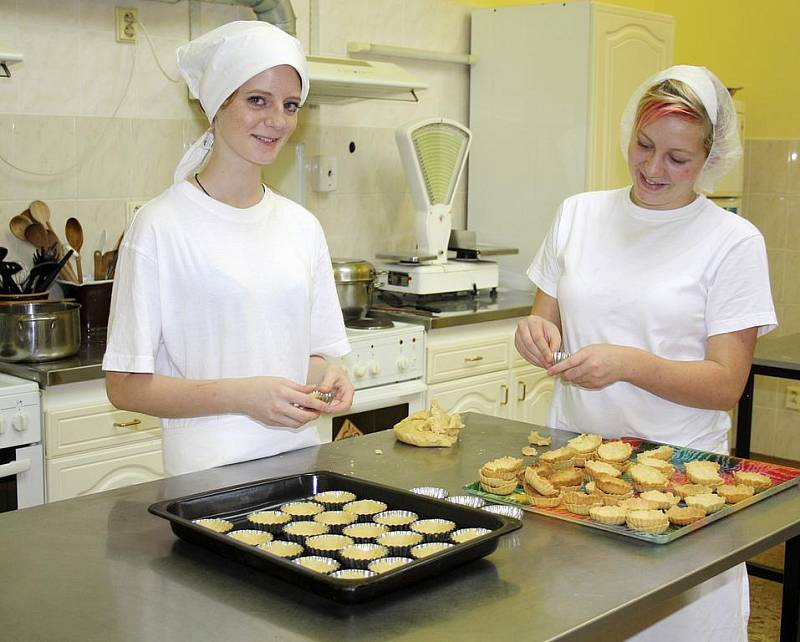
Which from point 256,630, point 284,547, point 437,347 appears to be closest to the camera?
point 256,630

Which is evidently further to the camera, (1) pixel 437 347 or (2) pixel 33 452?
(1) pixel 437 347

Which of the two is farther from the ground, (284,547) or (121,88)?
(121,88)

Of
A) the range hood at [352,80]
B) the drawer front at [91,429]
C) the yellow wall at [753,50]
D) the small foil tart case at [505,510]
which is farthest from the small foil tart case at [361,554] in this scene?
the yellow wall at [753,50]

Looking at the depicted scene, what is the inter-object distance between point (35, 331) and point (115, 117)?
35.2 inches

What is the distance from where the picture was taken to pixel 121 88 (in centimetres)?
315

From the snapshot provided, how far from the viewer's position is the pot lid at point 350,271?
332 cm

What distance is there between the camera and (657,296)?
1878 millimetres

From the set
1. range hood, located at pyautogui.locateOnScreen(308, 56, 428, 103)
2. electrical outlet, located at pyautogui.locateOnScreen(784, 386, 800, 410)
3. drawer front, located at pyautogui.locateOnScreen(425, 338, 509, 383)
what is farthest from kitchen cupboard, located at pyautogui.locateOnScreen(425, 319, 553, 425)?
electrical outlet, located at pyautogui.locateOnScreen(784, 386, 800, 410)

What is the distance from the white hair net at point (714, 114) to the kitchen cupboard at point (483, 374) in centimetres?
161

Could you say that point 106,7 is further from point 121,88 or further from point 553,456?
→ point 553,456

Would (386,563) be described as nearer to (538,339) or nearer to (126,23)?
(538,339)

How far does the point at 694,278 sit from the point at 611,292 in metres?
0.15

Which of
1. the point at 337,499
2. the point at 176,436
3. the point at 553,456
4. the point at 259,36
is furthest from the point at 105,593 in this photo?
the point at 259,36

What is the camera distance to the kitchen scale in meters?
3.62
